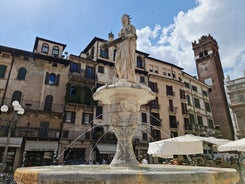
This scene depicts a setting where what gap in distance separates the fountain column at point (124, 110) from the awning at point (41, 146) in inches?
677

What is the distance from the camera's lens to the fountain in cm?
228

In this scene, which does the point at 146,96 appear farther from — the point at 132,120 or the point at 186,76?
the point at 186,76

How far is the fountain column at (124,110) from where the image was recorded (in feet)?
17.7

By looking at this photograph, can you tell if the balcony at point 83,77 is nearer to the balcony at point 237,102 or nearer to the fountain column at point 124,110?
Answer: the fountain column at point 124,110

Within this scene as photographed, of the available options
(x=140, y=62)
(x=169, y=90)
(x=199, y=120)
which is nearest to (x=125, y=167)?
(x=140, y=62)

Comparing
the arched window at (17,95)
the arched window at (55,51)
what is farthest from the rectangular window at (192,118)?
the arched window at (17,95)

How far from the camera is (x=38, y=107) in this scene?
21906 mm

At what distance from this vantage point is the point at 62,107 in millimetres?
23062

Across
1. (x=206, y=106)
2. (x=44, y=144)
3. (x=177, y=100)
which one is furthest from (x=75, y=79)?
(x=206, y=106)

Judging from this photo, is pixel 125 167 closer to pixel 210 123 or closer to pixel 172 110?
pixel 172 110

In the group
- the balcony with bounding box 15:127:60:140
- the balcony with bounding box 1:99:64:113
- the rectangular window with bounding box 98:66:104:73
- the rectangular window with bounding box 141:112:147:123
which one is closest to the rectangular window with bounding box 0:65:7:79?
the balcony with bounding box 1:99:64:113

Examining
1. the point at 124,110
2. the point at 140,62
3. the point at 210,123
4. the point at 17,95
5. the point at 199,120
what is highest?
the point at 140,62

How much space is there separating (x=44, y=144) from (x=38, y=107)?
172 inches

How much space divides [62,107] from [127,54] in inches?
729
